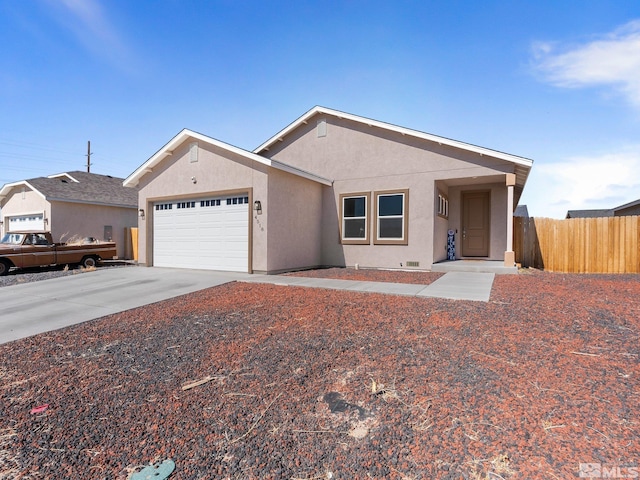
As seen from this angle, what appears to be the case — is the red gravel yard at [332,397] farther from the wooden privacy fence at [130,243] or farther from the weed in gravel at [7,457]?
the wooden privacy fence at [130,243]

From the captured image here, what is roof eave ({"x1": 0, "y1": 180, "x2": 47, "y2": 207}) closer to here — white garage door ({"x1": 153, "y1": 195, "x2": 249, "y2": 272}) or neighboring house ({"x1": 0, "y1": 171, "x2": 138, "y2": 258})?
neighboring house ({"x1": 0, "y1": 171, "x2": 138, "y2": 258})

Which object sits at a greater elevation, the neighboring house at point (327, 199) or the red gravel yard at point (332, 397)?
the neighboring house at point (327, 199)


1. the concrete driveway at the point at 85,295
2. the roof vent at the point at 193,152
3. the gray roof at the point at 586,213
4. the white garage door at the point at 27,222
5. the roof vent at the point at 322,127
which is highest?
the roof vent at the point at 322,127

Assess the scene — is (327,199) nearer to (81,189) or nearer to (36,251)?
(36,251)

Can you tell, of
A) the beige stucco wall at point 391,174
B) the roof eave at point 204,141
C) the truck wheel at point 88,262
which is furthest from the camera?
the truck wheel at point 88,262

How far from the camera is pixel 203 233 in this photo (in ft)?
37.8

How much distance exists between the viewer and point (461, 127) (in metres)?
13.6

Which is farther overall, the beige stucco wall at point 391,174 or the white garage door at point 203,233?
the beige stucco wall at point 391,174

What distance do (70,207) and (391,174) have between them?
17.1m

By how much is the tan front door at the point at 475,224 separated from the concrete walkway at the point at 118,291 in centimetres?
361

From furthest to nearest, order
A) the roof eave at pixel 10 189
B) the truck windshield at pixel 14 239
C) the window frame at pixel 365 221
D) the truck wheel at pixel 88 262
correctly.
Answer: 1. the roof eave at pixel 10 189
2. the truck wheel at pixel 88 262
3. the truck windshield at pixel 14 239
4. the window frame at pixel 365 221

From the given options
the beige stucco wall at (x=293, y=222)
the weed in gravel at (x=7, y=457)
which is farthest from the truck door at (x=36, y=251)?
the weed in gravel at (x=7, y=457)

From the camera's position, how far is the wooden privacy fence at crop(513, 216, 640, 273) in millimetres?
11039

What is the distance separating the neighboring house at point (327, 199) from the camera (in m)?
10.4
